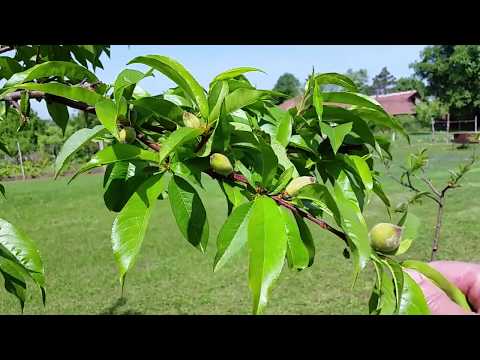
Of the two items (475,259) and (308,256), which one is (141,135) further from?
(475,259)

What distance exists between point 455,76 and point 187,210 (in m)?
27.7

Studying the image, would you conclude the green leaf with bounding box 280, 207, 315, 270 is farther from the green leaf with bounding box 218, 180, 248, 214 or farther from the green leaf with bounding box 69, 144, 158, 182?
the green leaf with bounding box 69, 144, 158, 182

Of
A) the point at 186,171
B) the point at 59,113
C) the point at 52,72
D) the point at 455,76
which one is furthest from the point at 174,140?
the point at 455,76

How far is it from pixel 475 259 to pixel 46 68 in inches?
159

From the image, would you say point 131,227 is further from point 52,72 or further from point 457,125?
point 457,125

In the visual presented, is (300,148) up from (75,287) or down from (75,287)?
up

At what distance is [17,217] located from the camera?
6.94 meters

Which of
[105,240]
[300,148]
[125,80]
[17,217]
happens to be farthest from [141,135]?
[17,217]

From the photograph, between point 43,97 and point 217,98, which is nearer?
point 217,98

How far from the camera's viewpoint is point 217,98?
545 mm

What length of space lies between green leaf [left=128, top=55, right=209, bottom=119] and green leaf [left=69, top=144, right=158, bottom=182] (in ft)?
0.32

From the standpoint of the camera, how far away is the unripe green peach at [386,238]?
1.70 ft

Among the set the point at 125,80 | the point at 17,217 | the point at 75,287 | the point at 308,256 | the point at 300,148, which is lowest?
the point at 17,217

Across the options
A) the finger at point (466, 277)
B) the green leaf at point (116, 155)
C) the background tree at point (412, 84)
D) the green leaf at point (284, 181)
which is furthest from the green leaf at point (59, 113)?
the background tree at point (412, 84)
